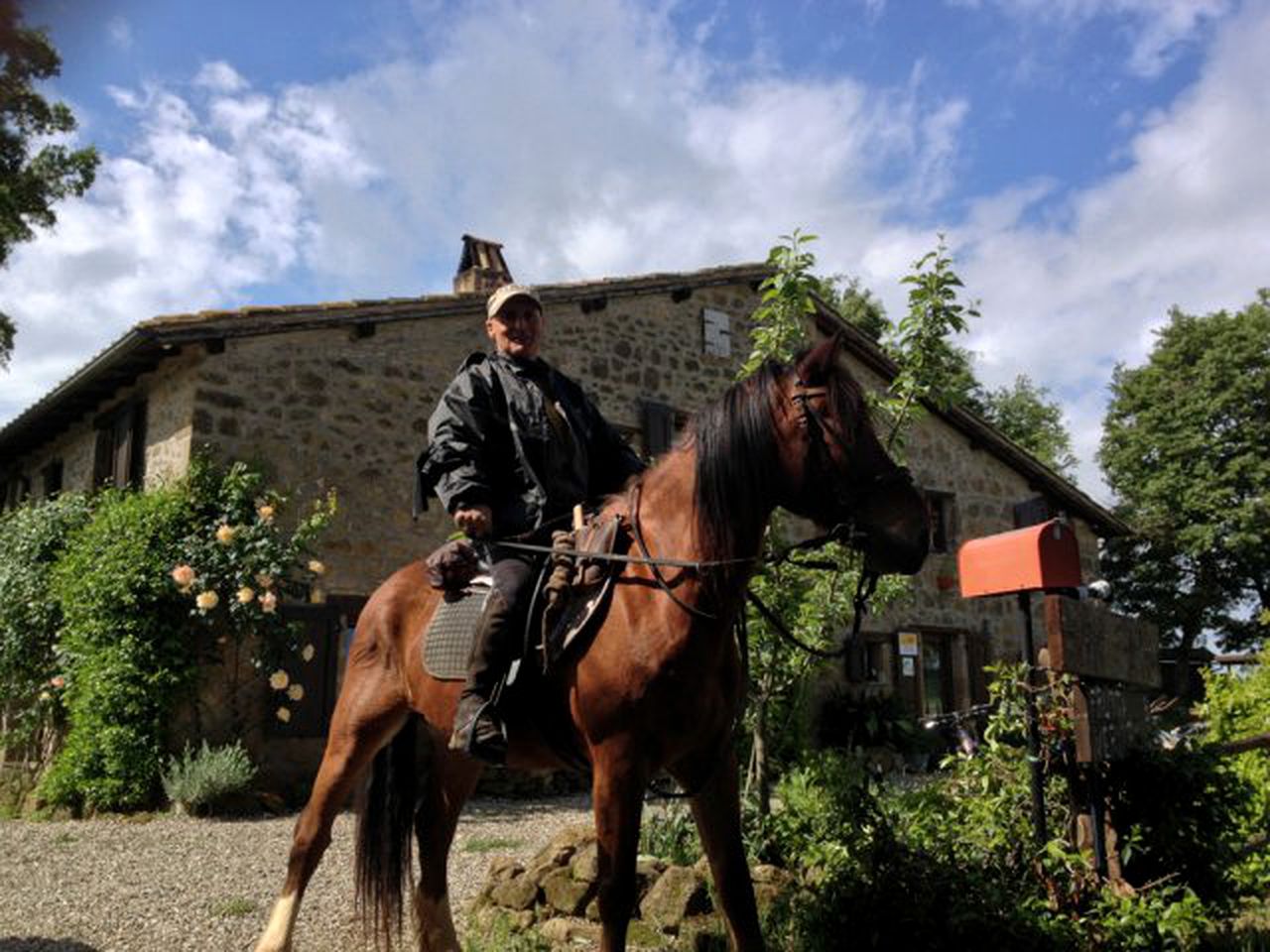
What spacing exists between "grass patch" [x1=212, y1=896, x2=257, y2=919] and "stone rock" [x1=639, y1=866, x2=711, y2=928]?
2349 mm

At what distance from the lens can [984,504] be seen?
55.9 ft

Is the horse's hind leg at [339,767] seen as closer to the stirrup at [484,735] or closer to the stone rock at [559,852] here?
the stirrup at [484,735]

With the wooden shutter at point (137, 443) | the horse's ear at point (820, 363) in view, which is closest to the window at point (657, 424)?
the wooden shutter at point (137, 443)

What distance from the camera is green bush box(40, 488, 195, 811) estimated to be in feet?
30.8

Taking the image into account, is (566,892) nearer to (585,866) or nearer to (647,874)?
(585,866)

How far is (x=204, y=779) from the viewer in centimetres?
905

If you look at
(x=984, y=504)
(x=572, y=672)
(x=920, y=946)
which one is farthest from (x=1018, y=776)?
(x=984, y=504)

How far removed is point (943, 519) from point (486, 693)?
570 inches

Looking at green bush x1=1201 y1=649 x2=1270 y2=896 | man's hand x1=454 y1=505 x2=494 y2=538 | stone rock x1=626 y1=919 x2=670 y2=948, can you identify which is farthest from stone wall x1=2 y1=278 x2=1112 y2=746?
man's hand x1=454 y1=505 x2=494 y2=538

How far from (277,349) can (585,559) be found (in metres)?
8.49

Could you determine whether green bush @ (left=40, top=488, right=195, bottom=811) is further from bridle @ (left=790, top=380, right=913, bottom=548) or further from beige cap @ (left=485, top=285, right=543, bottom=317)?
bridle @ (left=790, top=380, right=913, bottom=548)


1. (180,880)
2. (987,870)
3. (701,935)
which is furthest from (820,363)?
(180,880)

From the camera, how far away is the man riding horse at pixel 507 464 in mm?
3357

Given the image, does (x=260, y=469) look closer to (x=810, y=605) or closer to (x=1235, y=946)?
(x=810, y=605)
